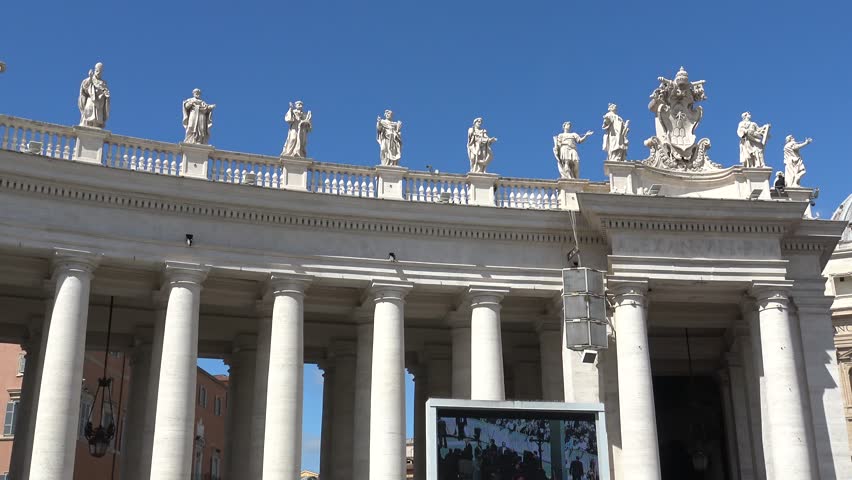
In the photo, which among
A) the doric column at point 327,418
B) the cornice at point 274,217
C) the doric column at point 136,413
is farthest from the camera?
the doric column at point 327,418

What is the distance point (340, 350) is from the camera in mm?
42312

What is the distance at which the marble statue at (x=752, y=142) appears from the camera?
1521 inches

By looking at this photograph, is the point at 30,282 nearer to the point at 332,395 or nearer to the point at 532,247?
the point at 332,395

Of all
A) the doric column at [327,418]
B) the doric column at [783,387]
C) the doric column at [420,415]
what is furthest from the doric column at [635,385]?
the doric column at [327,418]

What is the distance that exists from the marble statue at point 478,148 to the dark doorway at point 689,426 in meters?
15.8

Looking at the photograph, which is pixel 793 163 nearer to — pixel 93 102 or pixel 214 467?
pixel 93 102

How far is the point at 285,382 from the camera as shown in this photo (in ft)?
108

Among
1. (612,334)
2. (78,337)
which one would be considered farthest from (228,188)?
(612,334)

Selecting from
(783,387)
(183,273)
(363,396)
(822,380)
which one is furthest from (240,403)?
(822,380)

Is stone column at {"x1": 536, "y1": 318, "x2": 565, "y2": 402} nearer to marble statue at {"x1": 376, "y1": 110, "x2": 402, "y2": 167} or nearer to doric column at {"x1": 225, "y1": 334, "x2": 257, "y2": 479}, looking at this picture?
marble statue at {"x1": 376, "y1": 110, "x2": 402, "y2": 167}

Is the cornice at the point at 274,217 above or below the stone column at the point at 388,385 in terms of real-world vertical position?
above

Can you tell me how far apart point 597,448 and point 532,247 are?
16046 millimetres

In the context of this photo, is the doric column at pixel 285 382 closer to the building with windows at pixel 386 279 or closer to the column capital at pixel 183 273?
the building with windows at pixel 386 279

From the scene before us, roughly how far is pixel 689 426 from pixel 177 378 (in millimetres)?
25017
